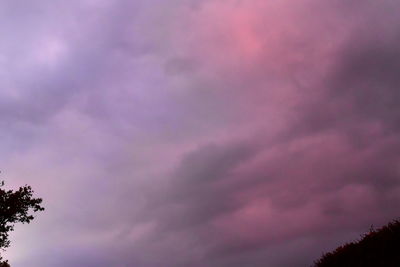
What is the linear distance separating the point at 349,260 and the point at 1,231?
3024 centimetres

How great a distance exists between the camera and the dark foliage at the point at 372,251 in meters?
14.2

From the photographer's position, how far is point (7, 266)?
37.4 meters

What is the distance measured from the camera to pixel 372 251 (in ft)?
50.4

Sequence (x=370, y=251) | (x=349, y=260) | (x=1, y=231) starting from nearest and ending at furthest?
1. (x=370, y=251)
2. (x=349, y=260)
3. (x=1, y=231)

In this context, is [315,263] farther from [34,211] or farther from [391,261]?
[34,211]

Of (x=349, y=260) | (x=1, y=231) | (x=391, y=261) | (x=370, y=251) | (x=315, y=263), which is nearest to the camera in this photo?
(x=391, y=261)

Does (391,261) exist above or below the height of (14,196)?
below

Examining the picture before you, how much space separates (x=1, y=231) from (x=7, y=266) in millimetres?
2985

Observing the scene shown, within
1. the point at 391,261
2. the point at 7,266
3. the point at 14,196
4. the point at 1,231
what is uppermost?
the point at 14,196

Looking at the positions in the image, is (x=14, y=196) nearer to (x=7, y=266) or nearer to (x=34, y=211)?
(x=34, y=211)

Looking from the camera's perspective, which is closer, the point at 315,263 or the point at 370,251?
the point at 370,251

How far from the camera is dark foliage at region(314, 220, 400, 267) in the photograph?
46.8 ft

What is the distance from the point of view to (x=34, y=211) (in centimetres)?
3900

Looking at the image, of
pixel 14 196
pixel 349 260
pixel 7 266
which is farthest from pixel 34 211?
pixel 349 260
